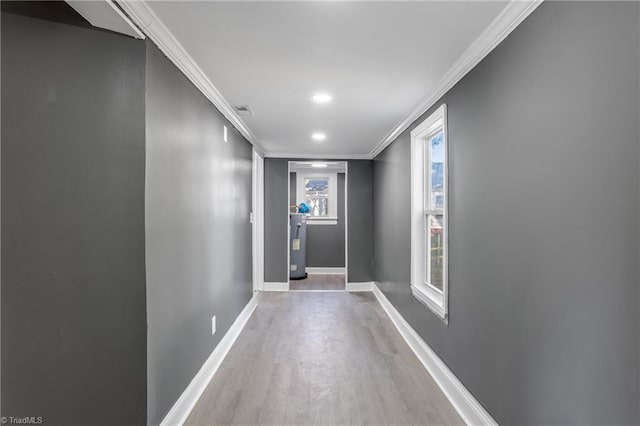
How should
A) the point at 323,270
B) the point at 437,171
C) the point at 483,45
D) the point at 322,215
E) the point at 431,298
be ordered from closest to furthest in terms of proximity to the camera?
1. the point at 483,45
2. the point at 431,298
3. the point at 437,171
4. the point at 323,270
5. the point at 322,215

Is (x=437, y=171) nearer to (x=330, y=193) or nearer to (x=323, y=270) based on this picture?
(x=330, y=193)

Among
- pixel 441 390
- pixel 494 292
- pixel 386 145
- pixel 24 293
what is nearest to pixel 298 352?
pixel 441 390

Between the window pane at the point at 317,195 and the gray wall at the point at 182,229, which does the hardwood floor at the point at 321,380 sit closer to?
the gray wall at the point at 182,229

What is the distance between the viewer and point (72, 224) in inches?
60.4

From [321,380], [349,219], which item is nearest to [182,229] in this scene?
[321,380]

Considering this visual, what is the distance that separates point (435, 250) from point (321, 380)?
1.49 metres

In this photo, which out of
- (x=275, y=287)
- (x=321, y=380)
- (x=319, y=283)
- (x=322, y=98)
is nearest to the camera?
(x=321, y=380)

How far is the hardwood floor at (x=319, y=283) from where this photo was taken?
5695 millimetres

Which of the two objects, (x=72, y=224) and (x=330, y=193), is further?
(x=330, y=193)

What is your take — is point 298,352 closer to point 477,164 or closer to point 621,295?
point 477,164

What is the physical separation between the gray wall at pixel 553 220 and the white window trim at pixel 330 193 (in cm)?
490

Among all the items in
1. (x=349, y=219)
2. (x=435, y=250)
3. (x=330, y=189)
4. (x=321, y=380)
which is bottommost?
(x=321, y=380)

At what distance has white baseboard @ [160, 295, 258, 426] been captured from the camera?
1.94m

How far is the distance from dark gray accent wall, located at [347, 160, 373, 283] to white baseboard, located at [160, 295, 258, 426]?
2.40 meters
